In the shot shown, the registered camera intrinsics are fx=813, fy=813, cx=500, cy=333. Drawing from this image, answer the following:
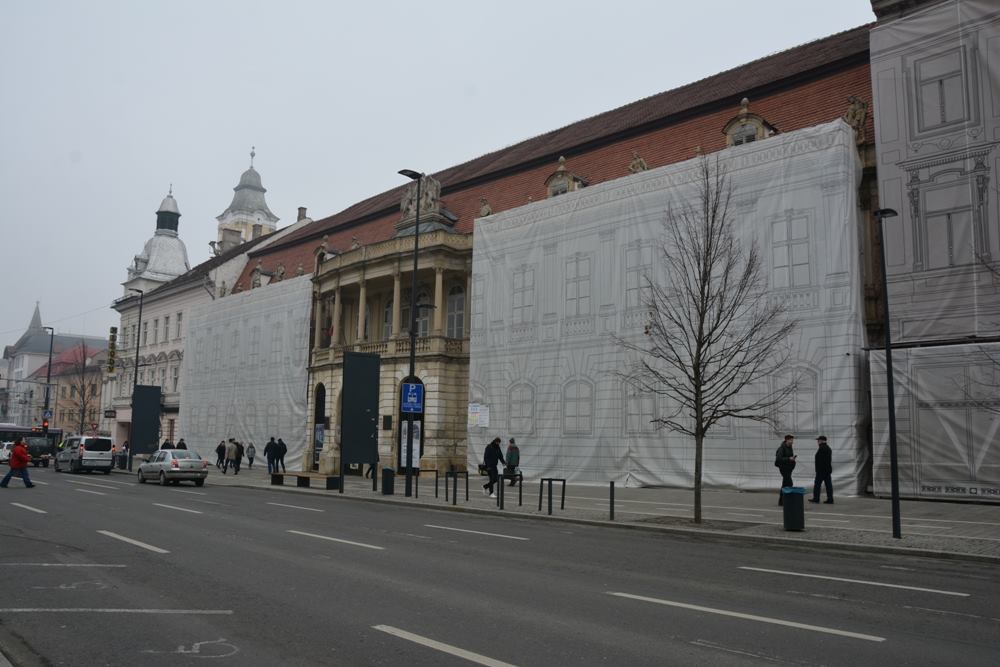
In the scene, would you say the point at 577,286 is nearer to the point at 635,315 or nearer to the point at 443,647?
the point at 635,315

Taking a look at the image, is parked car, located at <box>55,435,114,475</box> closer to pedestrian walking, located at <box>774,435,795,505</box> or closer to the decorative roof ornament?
the decorative roof ornament

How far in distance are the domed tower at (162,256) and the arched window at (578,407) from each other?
213 feet

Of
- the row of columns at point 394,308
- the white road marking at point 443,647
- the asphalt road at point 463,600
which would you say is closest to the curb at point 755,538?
the asphalt road at point 463,600

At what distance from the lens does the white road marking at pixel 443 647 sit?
5801 mm

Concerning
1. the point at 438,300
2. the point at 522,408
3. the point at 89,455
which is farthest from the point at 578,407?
the point at 89,455

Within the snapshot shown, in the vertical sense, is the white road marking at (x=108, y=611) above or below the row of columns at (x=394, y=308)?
below

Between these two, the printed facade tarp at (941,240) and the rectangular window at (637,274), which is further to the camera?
the rectangular window at (637,274)

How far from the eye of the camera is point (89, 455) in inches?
1614

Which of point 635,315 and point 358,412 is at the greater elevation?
point 635,315

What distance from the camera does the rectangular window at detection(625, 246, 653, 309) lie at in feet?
91.8

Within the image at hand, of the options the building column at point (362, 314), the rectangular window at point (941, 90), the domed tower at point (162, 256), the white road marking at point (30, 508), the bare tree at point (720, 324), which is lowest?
the white road marking at point (30, 508)

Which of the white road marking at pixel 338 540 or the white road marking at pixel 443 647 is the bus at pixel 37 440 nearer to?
the white road marking at pixel 338 540

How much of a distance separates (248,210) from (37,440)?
178ft

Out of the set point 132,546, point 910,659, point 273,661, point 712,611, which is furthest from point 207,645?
point 132,546
